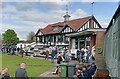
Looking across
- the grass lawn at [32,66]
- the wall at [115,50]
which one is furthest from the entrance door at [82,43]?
the wall at [115,50]

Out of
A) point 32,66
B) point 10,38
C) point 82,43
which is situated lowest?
point 32,66

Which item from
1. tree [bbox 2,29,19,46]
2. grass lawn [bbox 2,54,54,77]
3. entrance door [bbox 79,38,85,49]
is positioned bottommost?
grass lawn [bbox 2,54,54,77]

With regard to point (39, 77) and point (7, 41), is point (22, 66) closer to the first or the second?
point (39, 77)

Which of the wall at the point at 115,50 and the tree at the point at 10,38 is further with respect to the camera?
the tree at the point at 10,38

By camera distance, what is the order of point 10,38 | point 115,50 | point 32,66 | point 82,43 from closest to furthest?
point 115,50
point 32,66
point 82,43
point 10,38

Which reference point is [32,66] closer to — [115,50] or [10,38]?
[115,50]

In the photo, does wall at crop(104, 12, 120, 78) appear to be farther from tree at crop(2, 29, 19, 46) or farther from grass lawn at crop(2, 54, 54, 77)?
tree at crop(2, 29, 19, 46)

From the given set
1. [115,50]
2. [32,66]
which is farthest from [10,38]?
[115,50]

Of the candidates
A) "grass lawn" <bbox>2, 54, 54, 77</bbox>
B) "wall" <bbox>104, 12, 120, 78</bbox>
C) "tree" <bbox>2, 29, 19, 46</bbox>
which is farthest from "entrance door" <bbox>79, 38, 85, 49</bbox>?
"tree" <bbox>2, 29, 19, 46</bbox>

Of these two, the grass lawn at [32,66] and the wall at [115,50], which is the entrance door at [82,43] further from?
the wall at [115,50]

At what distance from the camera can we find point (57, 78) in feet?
55.4

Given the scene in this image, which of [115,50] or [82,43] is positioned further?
[82,43]

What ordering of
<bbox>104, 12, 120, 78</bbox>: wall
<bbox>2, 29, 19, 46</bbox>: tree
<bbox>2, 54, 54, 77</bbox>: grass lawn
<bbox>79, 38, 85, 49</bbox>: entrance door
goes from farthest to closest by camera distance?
<bbox>2, 29, 19, 46</bbox>: tree → <bbox>79, 38, 85, 49</bbox>: entrance door → <bbox>2, 54, 54, 77</bbox>: grass lawn → <bbox>104, 12, 120, 78</bbox>: wall

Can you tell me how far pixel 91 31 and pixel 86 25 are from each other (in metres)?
24.1
